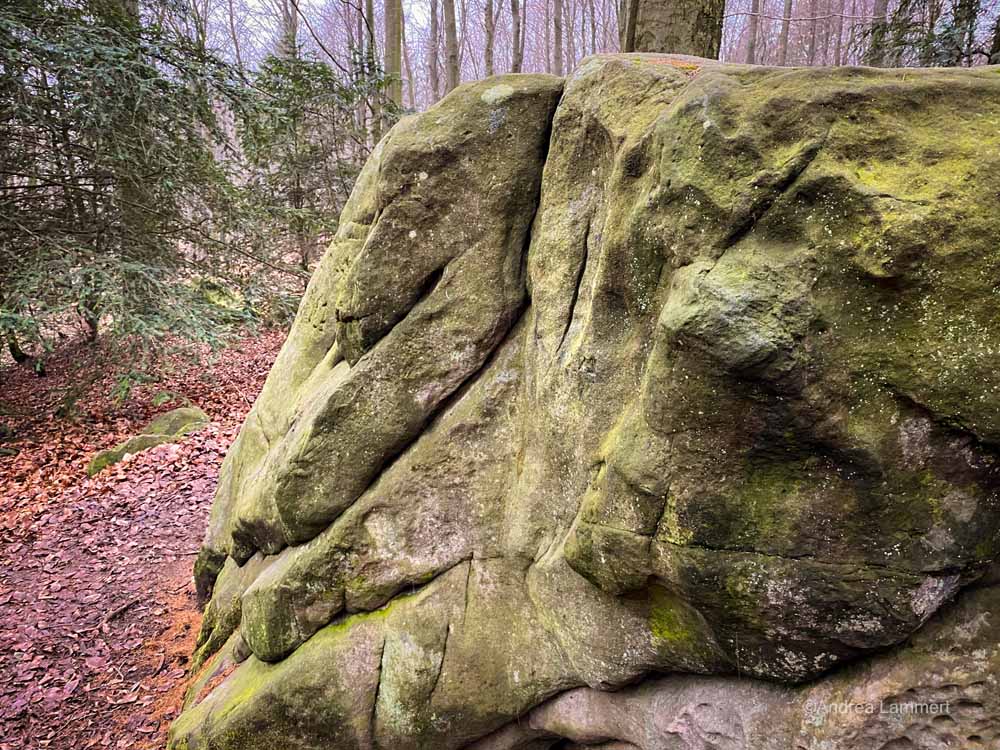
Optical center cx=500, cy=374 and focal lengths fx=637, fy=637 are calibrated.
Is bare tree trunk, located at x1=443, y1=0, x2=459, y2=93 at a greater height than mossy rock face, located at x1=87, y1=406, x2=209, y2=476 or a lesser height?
greater

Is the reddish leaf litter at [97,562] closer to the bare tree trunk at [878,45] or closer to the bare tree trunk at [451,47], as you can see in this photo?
the bare tree trunk at [451,47]

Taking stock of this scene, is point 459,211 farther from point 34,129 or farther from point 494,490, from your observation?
point 34,129

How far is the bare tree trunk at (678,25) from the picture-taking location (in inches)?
221

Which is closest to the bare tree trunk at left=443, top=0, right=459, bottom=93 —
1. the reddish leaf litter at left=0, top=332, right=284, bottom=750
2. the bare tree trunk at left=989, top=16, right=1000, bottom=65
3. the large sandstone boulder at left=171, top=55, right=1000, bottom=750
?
the reddish leaf litter at left=0, top=332, right=284, bottom=750

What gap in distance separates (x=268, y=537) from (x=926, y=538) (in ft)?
14.3

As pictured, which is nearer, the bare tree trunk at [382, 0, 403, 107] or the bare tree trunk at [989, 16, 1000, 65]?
the bare tree trunk at [989, 16, 1000, 65]

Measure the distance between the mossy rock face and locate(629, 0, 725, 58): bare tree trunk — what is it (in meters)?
8.86

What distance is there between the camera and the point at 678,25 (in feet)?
18.5

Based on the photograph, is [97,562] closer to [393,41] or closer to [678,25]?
[678,25]

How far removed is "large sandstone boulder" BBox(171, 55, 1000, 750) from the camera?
95.3 inches

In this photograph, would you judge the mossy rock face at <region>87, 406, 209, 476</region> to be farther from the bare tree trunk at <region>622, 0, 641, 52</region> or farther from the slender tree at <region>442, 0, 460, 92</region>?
the slender tree at <region>442, 0, 460, 92</region>

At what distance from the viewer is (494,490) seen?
4.08m

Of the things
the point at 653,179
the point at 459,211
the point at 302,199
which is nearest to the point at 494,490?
the point at 459,211

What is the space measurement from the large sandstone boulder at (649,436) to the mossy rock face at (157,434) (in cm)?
588
